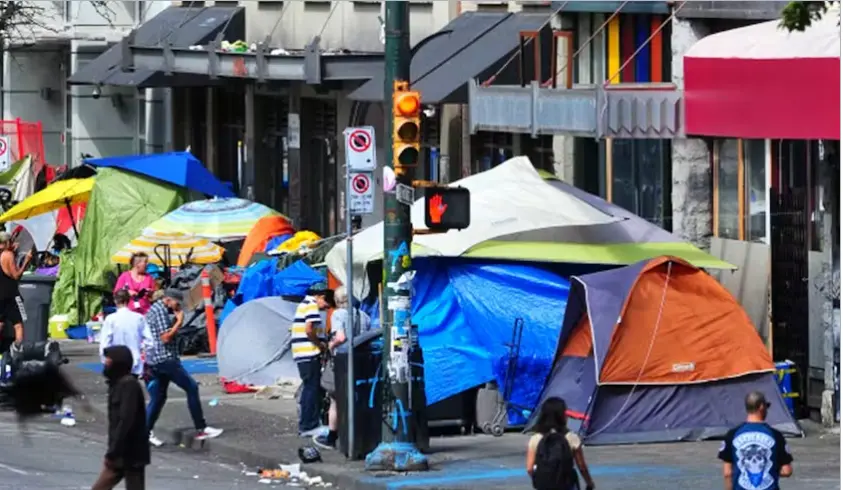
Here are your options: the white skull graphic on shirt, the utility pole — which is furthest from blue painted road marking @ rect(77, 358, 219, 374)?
the white skull graphic on shirt

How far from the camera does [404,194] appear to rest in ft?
54.1

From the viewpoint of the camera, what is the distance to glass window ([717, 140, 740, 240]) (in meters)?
21.1

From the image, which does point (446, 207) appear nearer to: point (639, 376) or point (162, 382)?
point (639, 376)

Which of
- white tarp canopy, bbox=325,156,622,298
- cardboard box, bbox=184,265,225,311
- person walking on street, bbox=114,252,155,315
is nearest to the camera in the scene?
white tarp canopy, bbox=325,156,622,298

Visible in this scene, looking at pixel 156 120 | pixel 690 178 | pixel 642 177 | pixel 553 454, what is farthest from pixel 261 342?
pixel 156 120

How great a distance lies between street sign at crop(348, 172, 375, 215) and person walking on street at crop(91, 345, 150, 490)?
457 cm

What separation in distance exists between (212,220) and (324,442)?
10.00 m

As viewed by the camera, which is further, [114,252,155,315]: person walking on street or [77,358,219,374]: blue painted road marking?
[77,358,219,374]: blue painted road marking

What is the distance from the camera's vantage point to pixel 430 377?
19062 mm

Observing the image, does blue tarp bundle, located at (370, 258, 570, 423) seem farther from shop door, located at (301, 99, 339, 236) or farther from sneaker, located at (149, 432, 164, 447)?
shop door, located at (301, 99, 339, 236)

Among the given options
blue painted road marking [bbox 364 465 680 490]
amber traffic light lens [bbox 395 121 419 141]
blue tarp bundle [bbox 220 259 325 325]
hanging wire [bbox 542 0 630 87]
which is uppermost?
hanging wire [bbox 542 0 630 87]

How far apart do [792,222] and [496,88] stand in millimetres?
3540

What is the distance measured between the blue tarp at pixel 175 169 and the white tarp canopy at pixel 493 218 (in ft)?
33.2

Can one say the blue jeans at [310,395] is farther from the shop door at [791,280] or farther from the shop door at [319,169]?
the shop door at [319,169]
